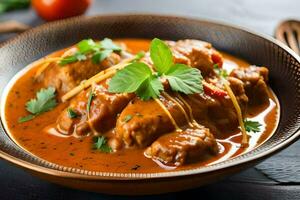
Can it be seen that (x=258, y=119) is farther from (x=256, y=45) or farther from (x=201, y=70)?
(x=256, y=45)

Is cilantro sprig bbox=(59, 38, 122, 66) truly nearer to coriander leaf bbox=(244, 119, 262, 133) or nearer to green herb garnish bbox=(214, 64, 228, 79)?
green herb garnish bbox=(214, 64, 228, 79)

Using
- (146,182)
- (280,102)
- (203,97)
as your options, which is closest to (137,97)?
(203,97)

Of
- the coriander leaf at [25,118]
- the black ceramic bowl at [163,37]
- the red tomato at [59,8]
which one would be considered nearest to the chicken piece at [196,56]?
the black ceramic bowl at [163,37]

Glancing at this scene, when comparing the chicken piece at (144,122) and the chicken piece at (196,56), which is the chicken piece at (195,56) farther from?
the chicken piece at (144,122)

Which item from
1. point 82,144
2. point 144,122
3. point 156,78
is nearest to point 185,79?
point 156,78

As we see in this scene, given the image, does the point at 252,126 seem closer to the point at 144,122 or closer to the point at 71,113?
the point at 144,122

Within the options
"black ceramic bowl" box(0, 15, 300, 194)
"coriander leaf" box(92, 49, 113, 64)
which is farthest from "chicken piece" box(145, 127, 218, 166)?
"coriander leaf" box(92, 49, 113, 64)
